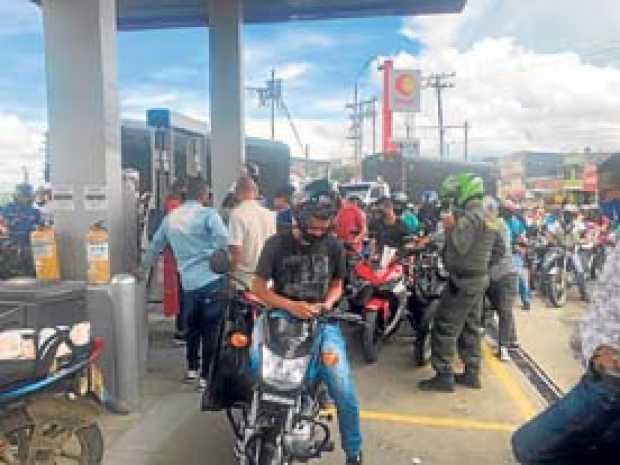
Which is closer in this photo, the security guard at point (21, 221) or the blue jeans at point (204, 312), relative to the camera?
the blue jeans at point (204, 312)

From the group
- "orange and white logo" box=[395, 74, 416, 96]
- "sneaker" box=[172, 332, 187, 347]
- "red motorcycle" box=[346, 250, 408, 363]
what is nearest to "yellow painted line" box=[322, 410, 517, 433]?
"red motorcycle" box=[346, 250, 408, 363]

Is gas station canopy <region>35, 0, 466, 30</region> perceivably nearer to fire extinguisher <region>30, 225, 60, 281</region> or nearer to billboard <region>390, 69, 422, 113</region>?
fire extinguisher <region>30, 225, 60, 281</region>

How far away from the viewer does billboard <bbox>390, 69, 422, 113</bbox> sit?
3341 cm

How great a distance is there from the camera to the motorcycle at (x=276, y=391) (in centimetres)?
333

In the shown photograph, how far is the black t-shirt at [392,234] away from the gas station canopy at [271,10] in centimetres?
366

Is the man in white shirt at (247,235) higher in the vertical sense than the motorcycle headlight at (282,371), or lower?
higher

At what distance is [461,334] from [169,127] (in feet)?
24.1

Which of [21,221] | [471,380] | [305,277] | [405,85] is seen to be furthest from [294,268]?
[405,85]

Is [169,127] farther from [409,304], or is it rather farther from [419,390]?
[419,390]

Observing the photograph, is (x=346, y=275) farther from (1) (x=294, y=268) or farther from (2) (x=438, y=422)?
(1) (x=294, y=268)

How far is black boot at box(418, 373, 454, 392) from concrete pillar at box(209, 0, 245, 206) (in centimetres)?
577

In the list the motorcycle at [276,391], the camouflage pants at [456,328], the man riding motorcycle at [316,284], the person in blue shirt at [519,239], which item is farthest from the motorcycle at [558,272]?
the motorcycle at [276,391]

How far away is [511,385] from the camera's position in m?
6.36

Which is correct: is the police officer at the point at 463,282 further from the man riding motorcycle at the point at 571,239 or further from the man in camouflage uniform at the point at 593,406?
the man riding motorcycle at the point at 571,239
